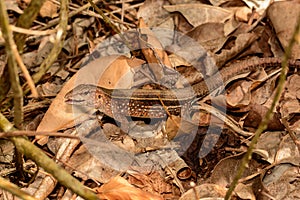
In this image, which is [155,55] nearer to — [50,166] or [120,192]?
[120,192]

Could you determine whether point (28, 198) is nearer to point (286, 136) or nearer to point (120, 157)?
point (120, 157)

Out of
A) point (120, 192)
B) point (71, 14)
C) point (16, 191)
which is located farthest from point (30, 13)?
point (71, 14)

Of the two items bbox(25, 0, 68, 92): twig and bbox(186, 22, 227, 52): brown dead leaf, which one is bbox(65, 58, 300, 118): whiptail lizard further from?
bbox(25, 0, 68, 92): twig

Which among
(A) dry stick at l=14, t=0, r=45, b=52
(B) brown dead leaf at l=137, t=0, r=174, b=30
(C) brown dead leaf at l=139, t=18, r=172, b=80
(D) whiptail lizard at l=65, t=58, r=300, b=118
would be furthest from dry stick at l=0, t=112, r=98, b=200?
(B) brown dead leaf at l=137, t=0, r=174, b=30

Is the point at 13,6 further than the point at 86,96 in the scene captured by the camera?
Yes

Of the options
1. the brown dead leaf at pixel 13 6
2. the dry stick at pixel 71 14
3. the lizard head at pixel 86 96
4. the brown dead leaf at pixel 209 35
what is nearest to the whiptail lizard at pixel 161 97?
the lizard head at pixel 86 96

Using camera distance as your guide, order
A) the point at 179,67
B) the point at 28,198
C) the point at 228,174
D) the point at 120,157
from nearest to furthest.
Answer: the point at 28,198 < the point at 228,174 < the point at 120,157 < the point at 179,67

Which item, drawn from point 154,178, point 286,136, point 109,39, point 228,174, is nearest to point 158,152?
point 154,178
